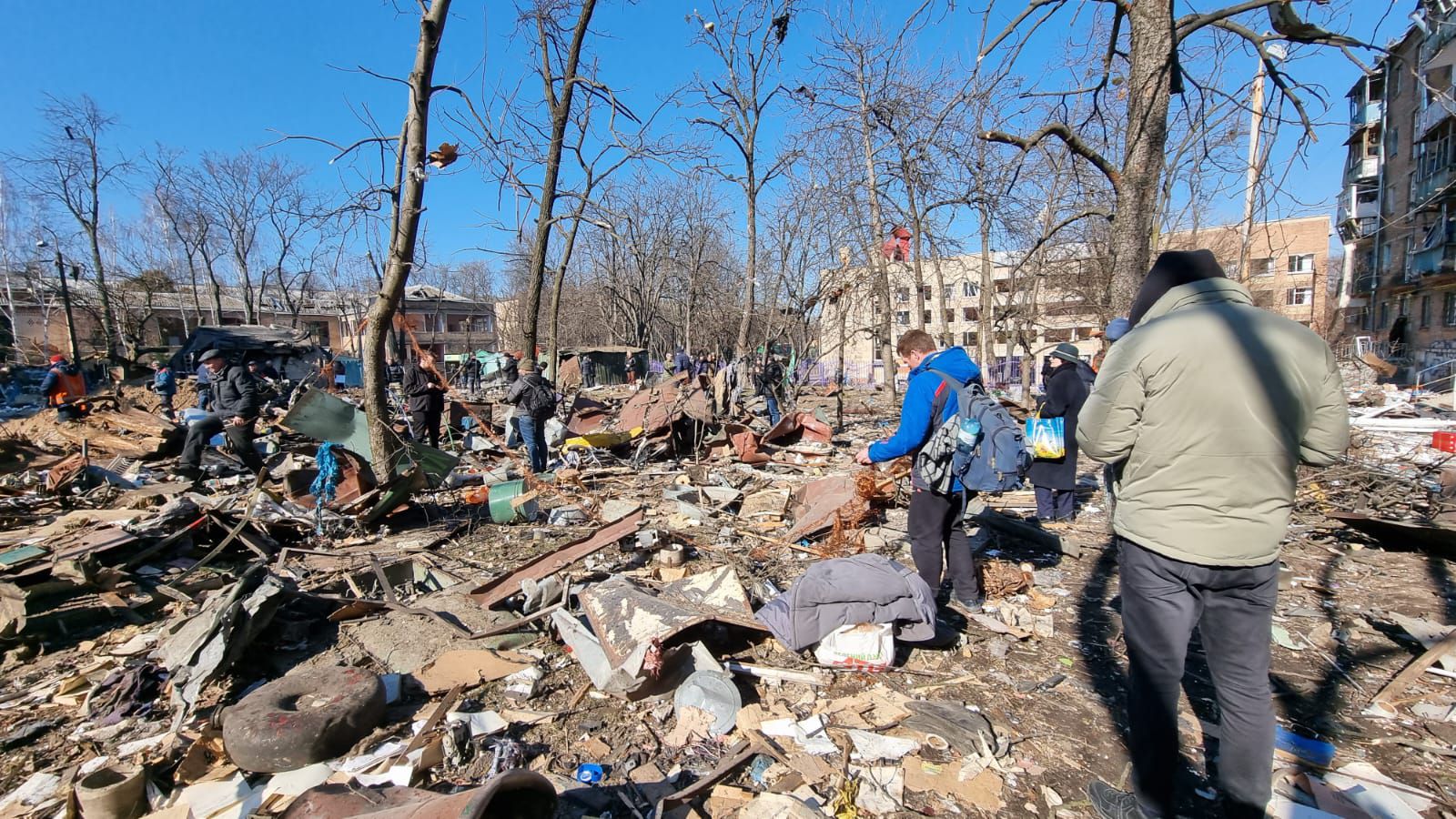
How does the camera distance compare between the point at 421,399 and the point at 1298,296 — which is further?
the point at 1298,296

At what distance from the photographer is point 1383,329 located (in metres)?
34.4

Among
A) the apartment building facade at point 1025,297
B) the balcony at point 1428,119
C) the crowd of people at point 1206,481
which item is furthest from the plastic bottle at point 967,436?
the balcony at point 1428,119

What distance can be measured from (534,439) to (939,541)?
6107 mm

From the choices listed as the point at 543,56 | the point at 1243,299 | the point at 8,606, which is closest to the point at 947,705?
the point at 1243,299

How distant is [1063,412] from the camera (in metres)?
5.96

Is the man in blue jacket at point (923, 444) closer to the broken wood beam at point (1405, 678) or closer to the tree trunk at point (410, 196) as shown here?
the broken wood beam at point (1405, 678)

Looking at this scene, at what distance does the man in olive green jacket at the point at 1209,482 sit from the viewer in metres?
1.91

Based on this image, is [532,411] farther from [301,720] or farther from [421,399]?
[301,720]

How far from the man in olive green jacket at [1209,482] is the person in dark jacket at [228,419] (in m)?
9.39

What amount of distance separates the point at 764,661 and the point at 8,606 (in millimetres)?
4433

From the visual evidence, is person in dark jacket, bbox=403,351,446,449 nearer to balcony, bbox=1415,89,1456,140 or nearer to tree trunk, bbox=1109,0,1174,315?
tree trunk, bbox=1109,0,1174,315

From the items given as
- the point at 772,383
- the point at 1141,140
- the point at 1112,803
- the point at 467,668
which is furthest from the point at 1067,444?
the point at 772,383

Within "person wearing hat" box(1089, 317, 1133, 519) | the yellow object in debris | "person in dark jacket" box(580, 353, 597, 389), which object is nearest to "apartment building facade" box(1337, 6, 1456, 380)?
"person wearing hat" box(1089, 317, 1133, 519)

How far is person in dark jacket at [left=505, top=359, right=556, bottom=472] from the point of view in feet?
27.3
